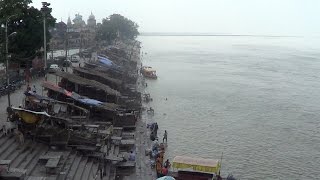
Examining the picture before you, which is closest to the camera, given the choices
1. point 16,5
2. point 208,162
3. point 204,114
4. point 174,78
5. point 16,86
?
point 208,162

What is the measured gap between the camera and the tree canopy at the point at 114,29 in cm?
11534

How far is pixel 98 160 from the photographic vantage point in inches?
871

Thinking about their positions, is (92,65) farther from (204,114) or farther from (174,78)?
(174,78)

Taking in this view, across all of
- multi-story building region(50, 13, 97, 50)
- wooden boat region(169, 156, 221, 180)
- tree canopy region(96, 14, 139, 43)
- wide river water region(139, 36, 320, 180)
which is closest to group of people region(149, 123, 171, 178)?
wooden boat region(169, 156, 221, 180)

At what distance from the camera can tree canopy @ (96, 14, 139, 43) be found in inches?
4541

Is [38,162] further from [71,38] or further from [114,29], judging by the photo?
[114,29]

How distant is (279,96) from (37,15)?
3402 centimetres

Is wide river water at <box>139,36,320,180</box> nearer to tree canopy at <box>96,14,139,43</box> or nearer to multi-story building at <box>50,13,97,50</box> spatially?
tree canopy at <box>96,14,139,43</box>

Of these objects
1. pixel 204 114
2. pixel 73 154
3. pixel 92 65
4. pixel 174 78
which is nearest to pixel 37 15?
pixel 92 65

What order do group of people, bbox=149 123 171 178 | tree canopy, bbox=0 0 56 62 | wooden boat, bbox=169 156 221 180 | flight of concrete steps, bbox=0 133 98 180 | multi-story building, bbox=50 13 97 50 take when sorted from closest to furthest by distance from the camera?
flight of concrete steps, bbox=0 133 98 180 → wooden boat, bbox=169 156 221 180 → group of people, bbox=149 123 171 178 → tree canopy, bbox=0 0 56 62 → multi-story building, bbox=50 13 97 50

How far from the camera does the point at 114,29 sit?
402 ft

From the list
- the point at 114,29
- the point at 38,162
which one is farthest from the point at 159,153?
the point at 114,29

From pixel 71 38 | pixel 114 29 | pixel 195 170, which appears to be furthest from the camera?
pixel 114 29

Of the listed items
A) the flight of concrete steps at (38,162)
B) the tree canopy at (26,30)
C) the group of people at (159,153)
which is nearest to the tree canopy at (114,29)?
the tree canopy at (26,30)
